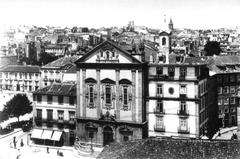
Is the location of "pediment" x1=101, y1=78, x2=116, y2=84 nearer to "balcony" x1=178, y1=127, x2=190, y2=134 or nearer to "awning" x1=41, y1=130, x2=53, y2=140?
"balcony" x1=178, y1=127, x2=190, y2=134

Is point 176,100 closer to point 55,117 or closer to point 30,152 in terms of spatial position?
point 55,117

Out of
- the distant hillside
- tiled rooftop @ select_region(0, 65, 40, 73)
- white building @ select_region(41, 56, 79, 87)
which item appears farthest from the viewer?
tiled rooftop @ select_region(0, 65, 40, 73)

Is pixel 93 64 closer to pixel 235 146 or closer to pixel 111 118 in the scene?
pixel 111 118

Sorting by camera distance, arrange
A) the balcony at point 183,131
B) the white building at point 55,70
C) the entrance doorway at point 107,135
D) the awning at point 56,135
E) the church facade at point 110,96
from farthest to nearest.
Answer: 1. the white building at point 55,70
2. the awning at point 56,135
3. the entrance doorway at point 107,135
4. the church facade at point 110,96
5. the balcony at point 183,131

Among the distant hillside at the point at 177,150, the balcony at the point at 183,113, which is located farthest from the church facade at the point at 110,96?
the distant hillside at the point at 177,150

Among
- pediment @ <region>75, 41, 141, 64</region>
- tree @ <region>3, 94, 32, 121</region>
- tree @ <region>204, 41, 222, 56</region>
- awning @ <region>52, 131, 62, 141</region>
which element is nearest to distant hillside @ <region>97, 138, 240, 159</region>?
pediment @ <region>75, 41, 141, 64</region>

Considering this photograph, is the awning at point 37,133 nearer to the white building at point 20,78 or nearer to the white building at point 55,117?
the white building at point 55,117

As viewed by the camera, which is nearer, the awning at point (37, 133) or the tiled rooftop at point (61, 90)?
the tiled rooftop at point (61, 90)
